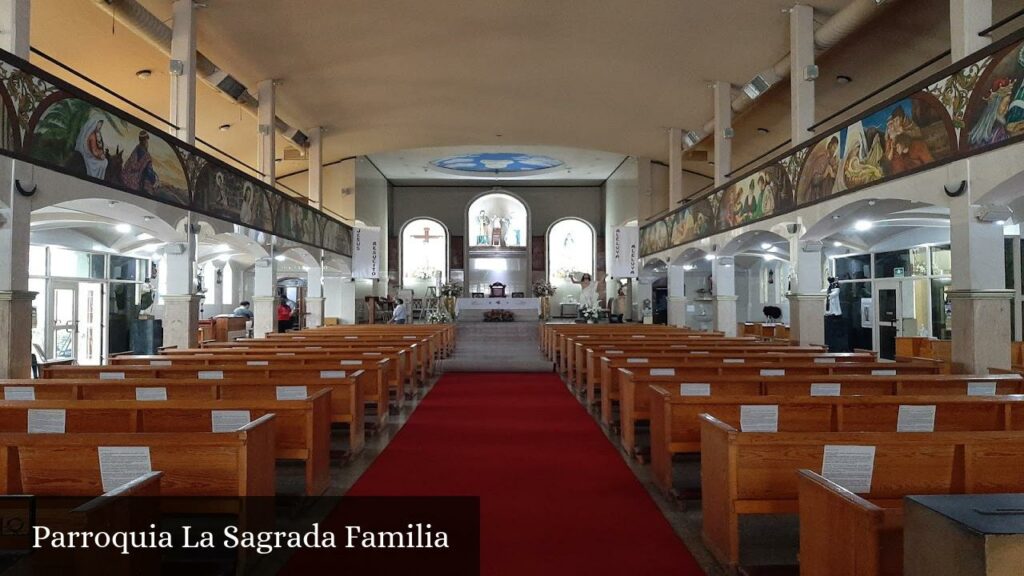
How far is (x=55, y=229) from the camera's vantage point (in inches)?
520

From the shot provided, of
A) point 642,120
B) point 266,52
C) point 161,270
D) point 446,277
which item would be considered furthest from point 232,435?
point 446,277

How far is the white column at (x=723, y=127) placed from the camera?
13.1 meters

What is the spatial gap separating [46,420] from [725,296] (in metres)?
11.9

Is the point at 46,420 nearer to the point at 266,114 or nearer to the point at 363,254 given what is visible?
the point at 266,114

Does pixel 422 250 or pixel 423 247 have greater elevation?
pixel 423 247

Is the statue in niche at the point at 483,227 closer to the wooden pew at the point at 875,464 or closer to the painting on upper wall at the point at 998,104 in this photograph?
the painting on upper wall at the point at 998,104

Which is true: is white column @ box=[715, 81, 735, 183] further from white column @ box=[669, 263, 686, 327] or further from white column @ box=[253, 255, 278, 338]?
white column @ box=[253, 255, 278, 338]

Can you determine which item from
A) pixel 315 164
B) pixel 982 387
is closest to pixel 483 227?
pixel 315 164

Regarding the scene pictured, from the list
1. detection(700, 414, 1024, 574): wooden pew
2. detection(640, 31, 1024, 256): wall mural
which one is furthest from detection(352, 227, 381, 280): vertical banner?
Result: detection(700, 414, 1024, 574): wooden pew

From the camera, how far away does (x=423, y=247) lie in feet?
88.0

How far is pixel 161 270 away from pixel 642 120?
1240cm

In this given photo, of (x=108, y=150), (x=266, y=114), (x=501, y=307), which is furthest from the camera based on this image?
(x=501, y=307)

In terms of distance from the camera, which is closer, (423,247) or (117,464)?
(117,464)

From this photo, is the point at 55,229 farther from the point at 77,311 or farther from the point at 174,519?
the point at 174,519
